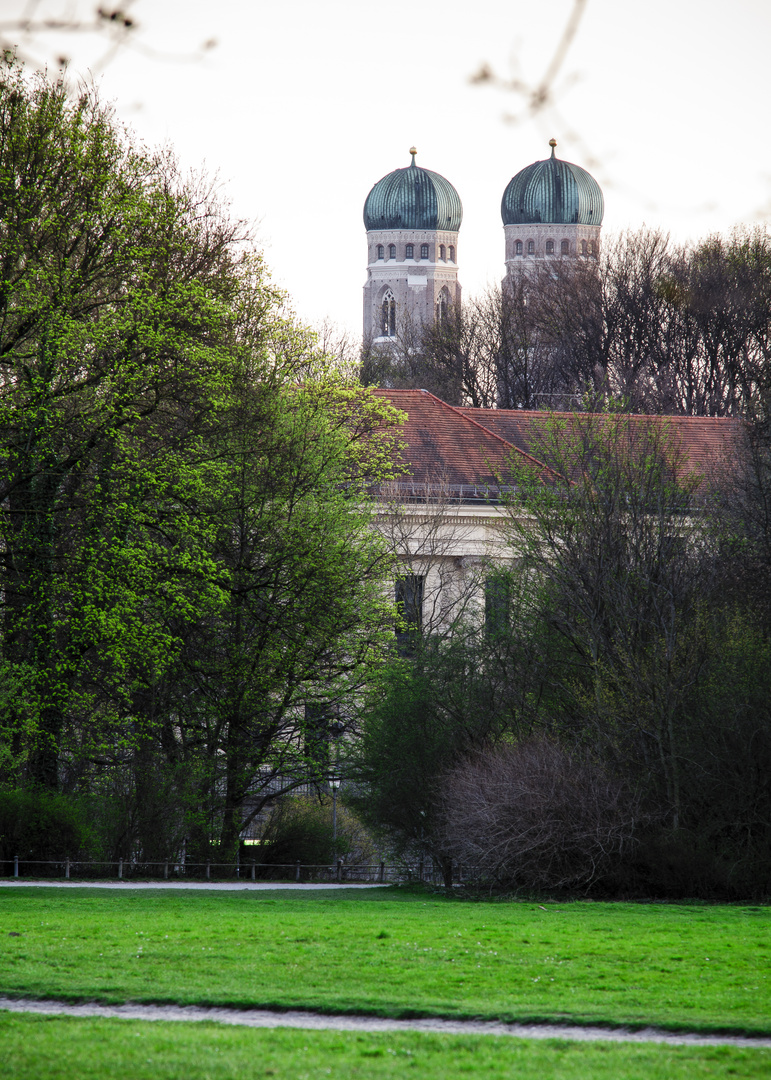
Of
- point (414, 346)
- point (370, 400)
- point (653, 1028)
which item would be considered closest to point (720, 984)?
point (653, 1028)

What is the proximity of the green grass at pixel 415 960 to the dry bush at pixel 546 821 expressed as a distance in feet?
7.94

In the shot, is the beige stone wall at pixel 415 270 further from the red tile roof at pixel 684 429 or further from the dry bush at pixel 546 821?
the dry bush at pixel 546 821

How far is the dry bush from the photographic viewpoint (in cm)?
1997

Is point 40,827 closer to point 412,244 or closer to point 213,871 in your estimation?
point 213,871

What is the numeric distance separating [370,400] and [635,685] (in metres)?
13.0

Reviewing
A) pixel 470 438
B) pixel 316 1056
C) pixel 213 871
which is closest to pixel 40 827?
pixel 213 871

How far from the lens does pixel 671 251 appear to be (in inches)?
2432

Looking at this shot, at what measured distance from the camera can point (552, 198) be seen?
14575 cm

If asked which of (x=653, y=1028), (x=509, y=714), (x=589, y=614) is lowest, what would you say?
(x=653, y=1028)

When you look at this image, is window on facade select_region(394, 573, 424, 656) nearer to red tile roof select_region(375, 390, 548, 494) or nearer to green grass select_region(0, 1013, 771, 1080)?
red tile roof select_region(375, 390, 548, 494)

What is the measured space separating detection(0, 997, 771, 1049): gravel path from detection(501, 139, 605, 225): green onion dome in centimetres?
14351

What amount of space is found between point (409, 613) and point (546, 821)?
54.1 ft

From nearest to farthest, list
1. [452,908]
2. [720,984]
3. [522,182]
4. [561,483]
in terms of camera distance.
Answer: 1. [720,984]
2. [452,908]
3. [561,483]
4. [522,182]

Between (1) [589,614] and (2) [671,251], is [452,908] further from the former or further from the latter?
(2) [671,251]
